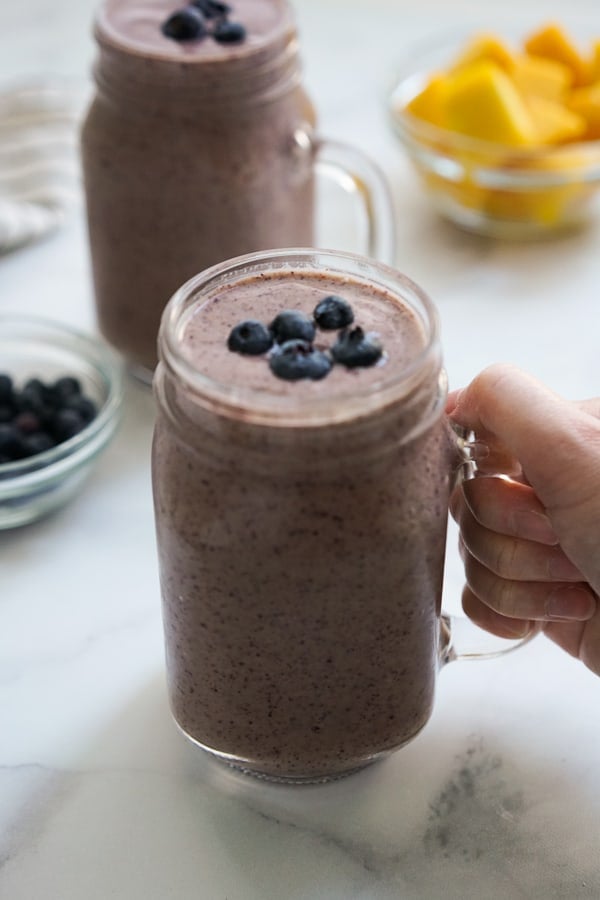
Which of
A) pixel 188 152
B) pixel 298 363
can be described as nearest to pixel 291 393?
pixel 298 363

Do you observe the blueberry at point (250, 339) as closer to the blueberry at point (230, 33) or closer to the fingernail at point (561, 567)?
the fingernail at point (561, 567)

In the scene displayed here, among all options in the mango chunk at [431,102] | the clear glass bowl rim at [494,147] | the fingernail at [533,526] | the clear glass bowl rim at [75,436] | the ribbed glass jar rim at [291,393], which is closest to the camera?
the ribbed glass jar rim at [291,393]

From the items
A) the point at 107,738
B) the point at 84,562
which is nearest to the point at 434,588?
the point at 107,738

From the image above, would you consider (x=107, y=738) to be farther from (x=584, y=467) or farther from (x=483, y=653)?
(x=584, y=467)

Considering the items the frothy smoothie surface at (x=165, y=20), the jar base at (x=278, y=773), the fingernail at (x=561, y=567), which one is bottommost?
the jar base at (x=278, y=773)

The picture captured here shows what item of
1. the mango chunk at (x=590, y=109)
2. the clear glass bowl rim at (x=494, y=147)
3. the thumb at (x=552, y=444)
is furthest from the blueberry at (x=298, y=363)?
the mango chunk at (x=590, y=109)

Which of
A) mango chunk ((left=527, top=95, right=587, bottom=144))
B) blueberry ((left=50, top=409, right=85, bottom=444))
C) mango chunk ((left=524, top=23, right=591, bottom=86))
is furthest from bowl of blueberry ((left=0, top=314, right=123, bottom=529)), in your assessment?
mango chunk ((left=524, top=23, right=591, bottom=86))

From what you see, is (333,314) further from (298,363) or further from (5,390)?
(5,390)
